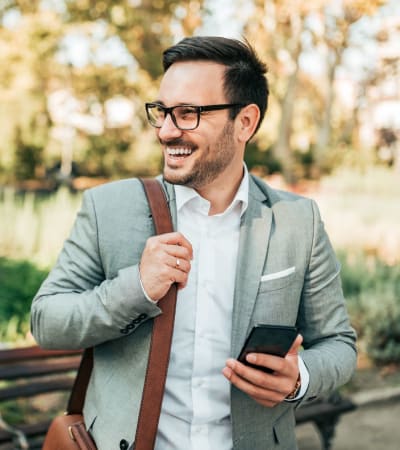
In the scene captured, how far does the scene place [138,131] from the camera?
845 inches

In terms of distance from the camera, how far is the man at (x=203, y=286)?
176 cm

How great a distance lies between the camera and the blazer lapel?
1916 millimetres

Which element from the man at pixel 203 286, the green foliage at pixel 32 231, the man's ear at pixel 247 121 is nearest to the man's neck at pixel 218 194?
the man at pixel 203 286

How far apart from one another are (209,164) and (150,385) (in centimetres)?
70

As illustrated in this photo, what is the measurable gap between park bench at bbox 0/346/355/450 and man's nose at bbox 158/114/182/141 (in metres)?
2.02

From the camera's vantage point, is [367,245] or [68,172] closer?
[367,245]

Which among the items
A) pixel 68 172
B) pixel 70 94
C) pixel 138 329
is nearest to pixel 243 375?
pixel 138 329

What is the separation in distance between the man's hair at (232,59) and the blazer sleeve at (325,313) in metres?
0.48

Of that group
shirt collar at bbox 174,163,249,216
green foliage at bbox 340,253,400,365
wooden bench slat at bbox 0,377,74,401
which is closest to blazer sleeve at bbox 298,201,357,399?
shirt collar at bbox 174,163,249,216

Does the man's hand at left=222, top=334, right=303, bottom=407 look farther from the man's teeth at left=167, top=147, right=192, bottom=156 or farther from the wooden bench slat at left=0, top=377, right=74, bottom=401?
the wooden bench slat at left=0, top=377, right=74, bottom=401

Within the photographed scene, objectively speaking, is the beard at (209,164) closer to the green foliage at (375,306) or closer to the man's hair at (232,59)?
the man's hair at (232,59)

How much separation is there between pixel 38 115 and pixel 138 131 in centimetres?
405

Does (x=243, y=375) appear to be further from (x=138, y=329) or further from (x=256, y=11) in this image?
(x=256, y=11)

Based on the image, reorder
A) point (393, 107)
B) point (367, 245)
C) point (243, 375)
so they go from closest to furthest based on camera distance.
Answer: point (243, 375)
point (367, 245)
point (393, 107)
